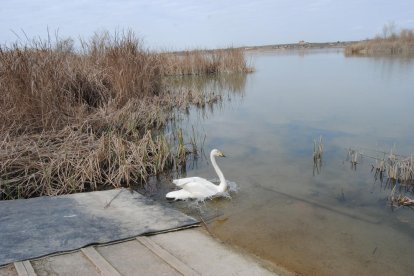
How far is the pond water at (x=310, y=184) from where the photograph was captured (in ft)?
13.2

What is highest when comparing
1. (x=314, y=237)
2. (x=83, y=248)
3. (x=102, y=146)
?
(x=102, y=146)

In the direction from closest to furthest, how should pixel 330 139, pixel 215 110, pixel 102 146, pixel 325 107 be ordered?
pixel 102 146 → pixel 330 139 → pixel 325 107 → pixel 215 110

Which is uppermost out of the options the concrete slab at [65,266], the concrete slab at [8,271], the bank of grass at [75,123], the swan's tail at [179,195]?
the bank of grass at [75,123]

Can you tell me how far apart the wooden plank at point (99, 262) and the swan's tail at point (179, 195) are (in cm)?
184

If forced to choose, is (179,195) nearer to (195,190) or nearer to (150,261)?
(195,190)

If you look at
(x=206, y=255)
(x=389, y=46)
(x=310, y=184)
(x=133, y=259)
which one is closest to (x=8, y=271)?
(x=133, y=259)

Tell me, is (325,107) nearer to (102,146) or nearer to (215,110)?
(215,110)

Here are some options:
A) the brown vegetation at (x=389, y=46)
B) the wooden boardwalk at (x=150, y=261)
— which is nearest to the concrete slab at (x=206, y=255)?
the wooden boardwalk at (x=150, y=261)

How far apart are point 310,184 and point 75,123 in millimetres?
4461

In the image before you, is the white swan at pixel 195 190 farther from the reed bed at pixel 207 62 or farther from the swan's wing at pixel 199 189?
the reed bed at pixel 207 62

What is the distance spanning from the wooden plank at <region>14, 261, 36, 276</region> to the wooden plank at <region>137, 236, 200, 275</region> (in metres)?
1.03

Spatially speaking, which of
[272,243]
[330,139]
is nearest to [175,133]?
[330,139]

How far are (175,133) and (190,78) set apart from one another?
11.3 m

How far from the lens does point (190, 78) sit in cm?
1995
